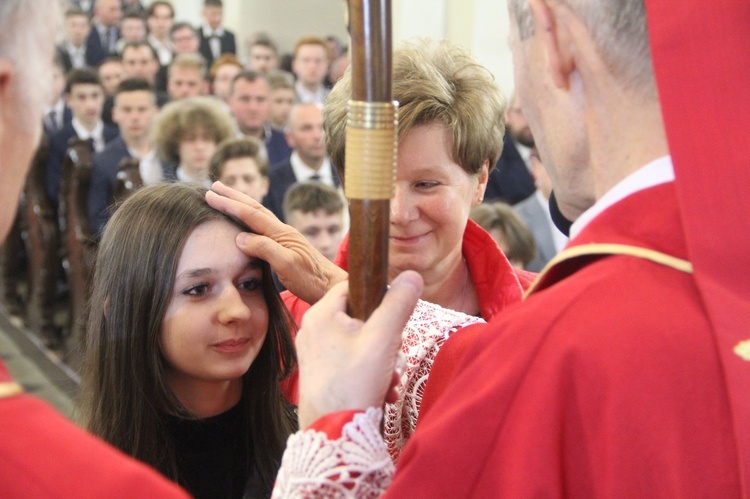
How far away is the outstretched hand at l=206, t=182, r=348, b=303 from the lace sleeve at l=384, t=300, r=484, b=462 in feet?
1.07

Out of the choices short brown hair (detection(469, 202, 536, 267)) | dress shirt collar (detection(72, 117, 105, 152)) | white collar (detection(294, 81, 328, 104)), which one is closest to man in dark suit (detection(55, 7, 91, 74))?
white collar (detection(294, 81, 328, 104))

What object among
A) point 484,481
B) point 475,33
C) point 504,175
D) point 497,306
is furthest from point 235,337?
point 475,33

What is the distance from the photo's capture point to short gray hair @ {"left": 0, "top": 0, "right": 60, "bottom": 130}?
37.8 inches

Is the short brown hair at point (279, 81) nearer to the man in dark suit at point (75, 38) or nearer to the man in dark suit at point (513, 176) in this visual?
the man in dark suit at point (513, 176)

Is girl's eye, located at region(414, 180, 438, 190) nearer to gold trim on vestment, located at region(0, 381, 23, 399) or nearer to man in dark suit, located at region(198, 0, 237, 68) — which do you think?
gold trim on vestment, located at region(0, 381, 23, 399)

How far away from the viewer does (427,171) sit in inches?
79.9

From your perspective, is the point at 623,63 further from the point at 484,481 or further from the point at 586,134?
the point at 484,481

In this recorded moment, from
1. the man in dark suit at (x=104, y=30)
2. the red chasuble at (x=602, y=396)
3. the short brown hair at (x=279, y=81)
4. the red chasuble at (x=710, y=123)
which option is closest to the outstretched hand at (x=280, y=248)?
the red chasuble at (x=602, y=396)

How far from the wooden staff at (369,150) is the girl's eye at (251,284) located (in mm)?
758

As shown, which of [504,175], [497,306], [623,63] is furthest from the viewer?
[504,175]

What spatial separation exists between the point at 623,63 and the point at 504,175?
550 centimetres

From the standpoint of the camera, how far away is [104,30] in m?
12.8

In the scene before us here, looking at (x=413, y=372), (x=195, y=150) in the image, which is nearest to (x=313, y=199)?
(x=195, y=150)

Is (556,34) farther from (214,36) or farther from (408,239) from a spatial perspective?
(214,36)
